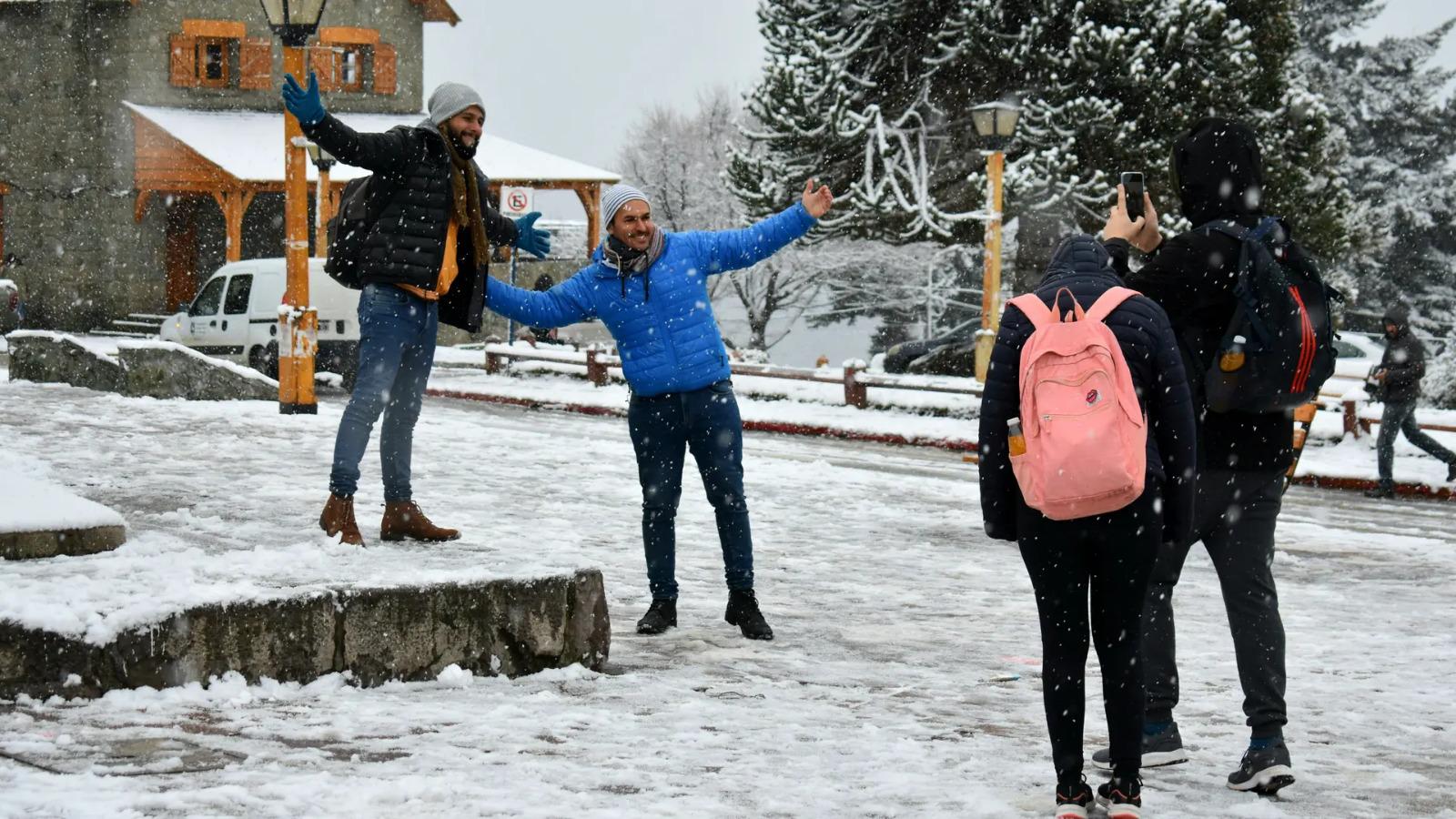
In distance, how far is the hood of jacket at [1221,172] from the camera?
16.5 ft

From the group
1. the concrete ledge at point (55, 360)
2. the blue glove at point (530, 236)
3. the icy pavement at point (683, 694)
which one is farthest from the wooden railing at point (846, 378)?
the blue glove at point (530, 236)

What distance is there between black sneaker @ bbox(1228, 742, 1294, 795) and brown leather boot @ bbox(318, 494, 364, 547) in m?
3.66

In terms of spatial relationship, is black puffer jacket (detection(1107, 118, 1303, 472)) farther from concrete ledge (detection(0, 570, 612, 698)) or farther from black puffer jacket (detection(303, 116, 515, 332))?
black puffer jacket (detection(303, 116, 515, 332))

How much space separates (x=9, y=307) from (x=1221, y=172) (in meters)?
33.6

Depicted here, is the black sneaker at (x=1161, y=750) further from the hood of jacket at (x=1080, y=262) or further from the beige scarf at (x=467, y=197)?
the beige scarf at (x=467, y=197)

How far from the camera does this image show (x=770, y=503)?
39.5 feet

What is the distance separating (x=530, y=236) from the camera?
7332mm

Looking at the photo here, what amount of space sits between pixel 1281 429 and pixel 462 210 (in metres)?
3.40

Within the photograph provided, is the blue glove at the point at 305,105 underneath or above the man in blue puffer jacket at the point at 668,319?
above

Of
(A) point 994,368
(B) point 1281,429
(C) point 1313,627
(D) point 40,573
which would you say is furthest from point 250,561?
(C) point 1313,627

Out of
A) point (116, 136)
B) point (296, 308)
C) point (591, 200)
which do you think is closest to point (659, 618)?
→ point (296, 308)

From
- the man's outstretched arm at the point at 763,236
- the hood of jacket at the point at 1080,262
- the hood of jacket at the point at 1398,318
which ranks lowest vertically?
the hood of jacket at the point at 1398,318

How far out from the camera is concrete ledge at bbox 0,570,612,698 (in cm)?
503

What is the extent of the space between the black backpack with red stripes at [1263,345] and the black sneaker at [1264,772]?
971mm
